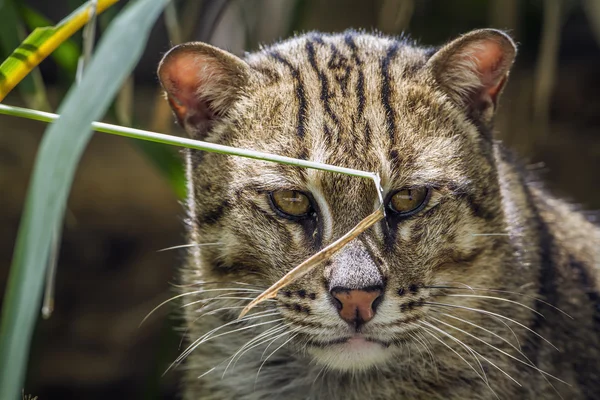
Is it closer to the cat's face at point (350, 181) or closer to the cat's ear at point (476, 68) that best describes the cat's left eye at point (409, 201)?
the cat's face at point (350, 181)

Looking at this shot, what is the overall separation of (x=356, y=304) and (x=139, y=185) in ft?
12.1

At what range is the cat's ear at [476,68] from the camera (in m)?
3.04

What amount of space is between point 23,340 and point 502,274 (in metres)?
2.00

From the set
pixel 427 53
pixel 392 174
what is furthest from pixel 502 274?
pixel 427 53

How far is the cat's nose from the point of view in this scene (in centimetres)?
261

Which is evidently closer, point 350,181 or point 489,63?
point 350,181

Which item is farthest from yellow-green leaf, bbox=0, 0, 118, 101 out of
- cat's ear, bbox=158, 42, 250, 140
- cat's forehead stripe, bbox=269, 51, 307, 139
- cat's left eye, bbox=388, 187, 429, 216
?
cat's left eye, bbox=388, 187, 429, 216

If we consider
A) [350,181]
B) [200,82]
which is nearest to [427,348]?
[350,181]

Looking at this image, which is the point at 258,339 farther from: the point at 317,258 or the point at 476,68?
the point at 476,68

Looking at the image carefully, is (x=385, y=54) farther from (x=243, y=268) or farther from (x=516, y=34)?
(x=516, y=34)

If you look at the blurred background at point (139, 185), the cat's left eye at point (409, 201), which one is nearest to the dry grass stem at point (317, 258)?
the cat's left eye at point (409, 201)

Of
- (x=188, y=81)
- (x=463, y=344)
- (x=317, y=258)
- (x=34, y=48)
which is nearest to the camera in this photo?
(x=317, y=258)

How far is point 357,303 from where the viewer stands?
2.62m

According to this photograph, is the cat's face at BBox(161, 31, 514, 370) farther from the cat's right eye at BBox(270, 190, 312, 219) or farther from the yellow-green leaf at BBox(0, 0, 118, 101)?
the yellow-green leaf at BBox(0, 0, 118, 101)
